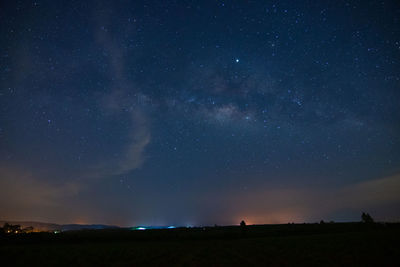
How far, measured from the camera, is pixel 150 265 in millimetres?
17109

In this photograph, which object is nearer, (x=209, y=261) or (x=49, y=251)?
(x=209, y=261)

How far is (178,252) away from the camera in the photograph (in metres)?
20.5

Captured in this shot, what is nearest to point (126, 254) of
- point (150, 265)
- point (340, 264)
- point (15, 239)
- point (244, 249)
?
point (150, 265)

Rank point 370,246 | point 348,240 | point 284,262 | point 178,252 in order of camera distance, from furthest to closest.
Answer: point 348,240 < point 178,252 < point 370,246 < point 284,262

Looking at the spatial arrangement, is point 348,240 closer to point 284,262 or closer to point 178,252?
point 284,262

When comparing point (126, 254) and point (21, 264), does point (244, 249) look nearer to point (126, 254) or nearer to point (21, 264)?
point (126, 254)

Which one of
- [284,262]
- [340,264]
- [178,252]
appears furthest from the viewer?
[178,252]

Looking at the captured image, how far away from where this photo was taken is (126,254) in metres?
20.6

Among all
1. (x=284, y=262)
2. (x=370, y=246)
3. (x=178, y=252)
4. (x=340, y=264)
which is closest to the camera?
(x=340, y=264)

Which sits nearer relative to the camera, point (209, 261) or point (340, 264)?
point (340, 264)

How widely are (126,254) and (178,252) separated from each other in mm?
5004

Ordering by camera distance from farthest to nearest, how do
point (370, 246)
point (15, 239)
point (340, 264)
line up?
point (15, 239), point (370, 246), point (340, 264)

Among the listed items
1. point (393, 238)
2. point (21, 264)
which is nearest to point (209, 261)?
point (21, 264)

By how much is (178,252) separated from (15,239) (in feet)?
85.3
